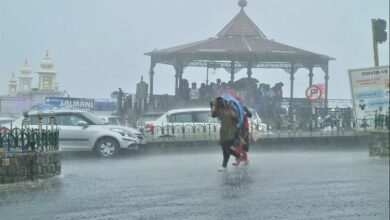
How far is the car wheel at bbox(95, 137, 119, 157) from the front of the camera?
17156 mm

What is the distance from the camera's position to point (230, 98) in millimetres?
12773

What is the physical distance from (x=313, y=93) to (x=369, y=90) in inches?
329

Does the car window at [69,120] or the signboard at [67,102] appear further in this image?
the signboard at [67,102]

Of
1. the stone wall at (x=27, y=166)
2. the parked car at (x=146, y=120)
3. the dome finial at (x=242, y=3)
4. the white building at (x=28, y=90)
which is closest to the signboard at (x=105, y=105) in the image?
the white building at (x=28, y=90)

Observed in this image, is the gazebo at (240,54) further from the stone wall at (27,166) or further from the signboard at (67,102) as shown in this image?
the stone wall at (27,166)

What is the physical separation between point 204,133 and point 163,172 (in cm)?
867

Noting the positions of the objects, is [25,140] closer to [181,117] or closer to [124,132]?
[124,132]

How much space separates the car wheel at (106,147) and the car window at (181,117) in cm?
382

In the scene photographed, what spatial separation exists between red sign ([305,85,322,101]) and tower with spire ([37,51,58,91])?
9.39 meters

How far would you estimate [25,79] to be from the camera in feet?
63.0

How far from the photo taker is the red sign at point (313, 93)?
85.8 feet

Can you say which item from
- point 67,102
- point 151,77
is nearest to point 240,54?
point 151,77

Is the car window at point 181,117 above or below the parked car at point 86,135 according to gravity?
above

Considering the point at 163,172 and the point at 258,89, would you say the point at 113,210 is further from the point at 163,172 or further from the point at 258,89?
the point at 258,89
